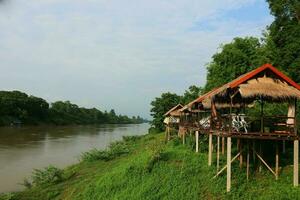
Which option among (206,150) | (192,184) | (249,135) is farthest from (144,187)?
(206,150)

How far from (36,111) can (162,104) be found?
189 ft

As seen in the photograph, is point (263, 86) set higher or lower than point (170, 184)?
higher

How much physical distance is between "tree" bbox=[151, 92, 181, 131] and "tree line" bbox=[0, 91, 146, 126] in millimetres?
44304

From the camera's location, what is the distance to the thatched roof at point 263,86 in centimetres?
1593

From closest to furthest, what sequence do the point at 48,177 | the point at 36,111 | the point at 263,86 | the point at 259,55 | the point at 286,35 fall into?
the point at 263,86 < the point at 48,177 < the point at 286,35 < the point at 259,55 < the point at 36,111

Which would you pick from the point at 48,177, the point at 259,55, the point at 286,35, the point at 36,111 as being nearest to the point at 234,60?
the point at 259,55

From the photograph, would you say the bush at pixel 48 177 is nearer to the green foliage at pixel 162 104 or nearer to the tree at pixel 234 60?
the tree at pixel 234 60

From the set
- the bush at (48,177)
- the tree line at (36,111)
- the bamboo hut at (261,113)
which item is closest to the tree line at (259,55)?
the bamboo hut at (261,113)

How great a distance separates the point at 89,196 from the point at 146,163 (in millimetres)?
2890

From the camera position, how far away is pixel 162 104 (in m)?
48.2

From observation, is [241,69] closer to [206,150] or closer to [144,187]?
[206,150]

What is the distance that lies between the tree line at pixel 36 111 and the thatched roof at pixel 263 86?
73.7m

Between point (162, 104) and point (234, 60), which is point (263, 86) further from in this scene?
point (162, 104)

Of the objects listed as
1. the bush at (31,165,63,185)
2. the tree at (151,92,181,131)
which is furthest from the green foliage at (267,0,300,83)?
the tree at (151,92,181,131)
